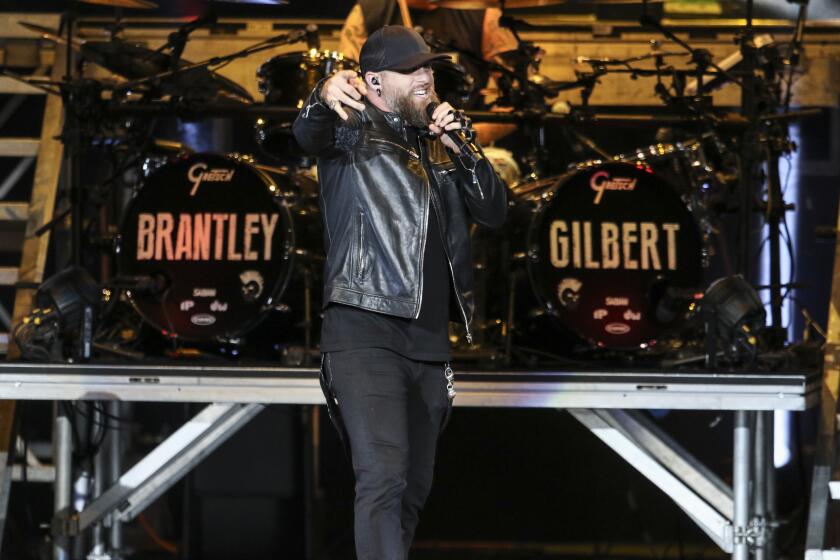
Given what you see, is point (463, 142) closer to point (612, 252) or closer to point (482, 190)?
point (482, 190)

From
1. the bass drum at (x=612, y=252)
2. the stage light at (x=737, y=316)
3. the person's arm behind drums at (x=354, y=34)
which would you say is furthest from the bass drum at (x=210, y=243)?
the stage light at (x=737, y=316)

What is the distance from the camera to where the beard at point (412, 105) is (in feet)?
14.1

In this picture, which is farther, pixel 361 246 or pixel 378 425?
pixel 361 246

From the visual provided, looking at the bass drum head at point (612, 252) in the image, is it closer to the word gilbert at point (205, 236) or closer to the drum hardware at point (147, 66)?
the word gilbert at point (205, 236)

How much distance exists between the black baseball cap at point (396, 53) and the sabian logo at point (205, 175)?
79.8 inches

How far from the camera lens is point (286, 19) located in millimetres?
8320

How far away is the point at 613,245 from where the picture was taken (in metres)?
6.28

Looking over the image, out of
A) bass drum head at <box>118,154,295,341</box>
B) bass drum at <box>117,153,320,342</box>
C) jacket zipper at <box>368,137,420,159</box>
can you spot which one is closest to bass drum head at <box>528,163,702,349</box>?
bass drum at <box>117,153,320,342</box>

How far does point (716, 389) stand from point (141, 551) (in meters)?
3.54

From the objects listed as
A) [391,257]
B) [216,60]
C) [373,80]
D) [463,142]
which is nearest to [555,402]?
[391,257]

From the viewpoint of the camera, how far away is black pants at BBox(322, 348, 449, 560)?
13.3 ft

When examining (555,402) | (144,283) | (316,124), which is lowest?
(555,402)

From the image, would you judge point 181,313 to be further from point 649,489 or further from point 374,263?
point 649,489

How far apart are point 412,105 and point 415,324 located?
687mm
